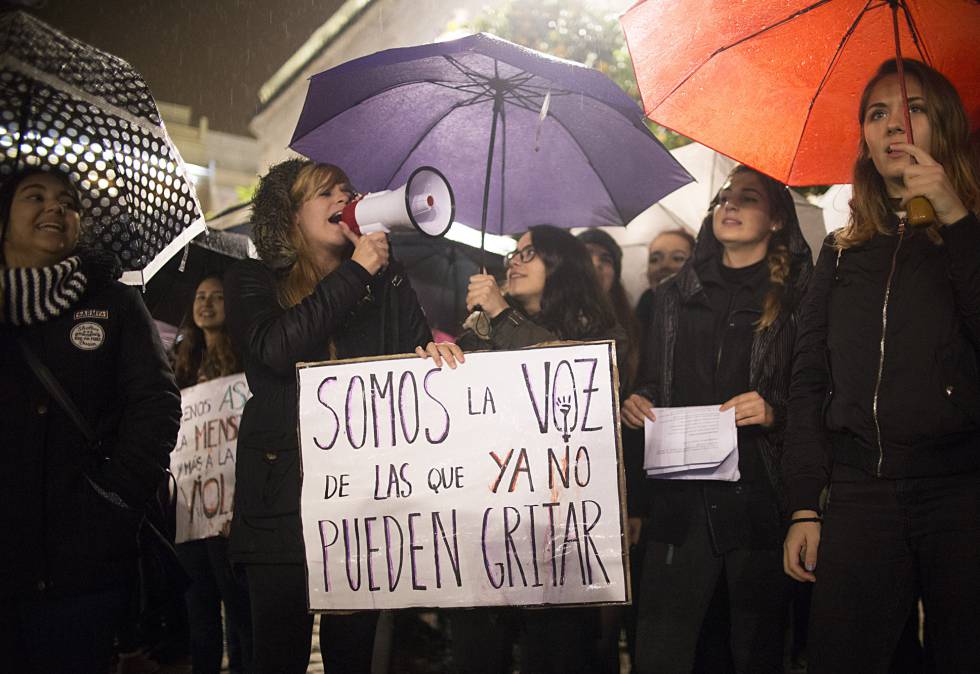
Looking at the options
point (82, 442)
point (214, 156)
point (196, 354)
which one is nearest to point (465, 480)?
point (82, 442)

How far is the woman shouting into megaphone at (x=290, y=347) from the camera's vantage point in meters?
3.01

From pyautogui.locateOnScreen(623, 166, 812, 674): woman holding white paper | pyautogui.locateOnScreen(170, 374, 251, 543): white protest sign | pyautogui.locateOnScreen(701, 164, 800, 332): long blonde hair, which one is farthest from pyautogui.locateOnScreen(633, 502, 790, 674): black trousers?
pyautogui.locateOnScreen(170, 374, 251, 543): white protest sign

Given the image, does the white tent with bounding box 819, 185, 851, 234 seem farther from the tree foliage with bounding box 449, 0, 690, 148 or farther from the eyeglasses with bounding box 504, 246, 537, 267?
the tree foliage with bounding box 449, 0, 690, 148

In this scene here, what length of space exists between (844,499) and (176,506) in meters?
3.30

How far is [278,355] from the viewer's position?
3.04m

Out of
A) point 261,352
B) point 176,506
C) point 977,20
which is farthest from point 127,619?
point 977,20

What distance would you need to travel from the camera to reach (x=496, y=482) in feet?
9.90

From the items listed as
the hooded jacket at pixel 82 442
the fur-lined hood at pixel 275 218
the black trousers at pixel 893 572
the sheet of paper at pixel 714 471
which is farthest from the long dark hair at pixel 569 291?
the hooded jacket at pixel 82 442

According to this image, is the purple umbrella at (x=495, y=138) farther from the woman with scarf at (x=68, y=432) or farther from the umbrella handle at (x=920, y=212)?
the umbrella handle at (x=920, y=212)

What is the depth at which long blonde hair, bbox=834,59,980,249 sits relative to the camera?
2.70 meters

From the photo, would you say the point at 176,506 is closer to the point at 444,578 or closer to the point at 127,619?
the point at 127,619

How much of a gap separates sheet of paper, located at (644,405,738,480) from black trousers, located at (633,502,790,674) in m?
0.19

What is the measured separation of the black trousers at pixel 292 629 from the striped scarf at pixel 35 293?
103cm

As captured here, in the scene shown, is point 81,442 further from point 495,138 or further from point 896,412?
point 896,412
